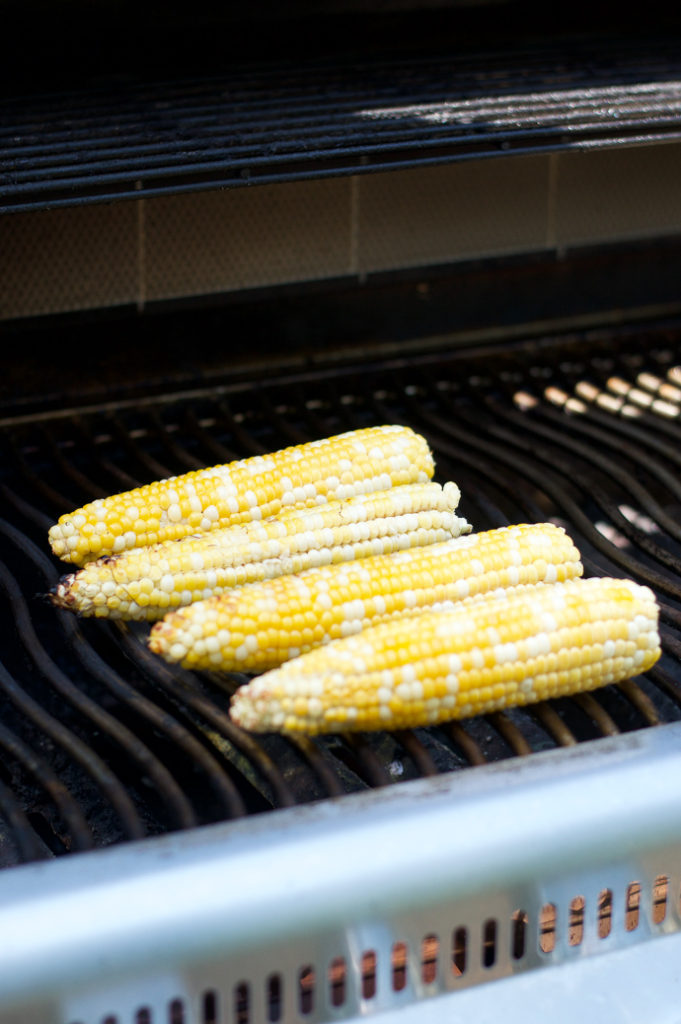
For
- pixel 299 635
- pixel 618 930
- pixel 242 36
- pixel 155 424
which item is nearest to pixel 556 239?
pixel 242 36

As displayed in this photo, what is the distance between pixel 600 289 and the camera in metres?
3.12

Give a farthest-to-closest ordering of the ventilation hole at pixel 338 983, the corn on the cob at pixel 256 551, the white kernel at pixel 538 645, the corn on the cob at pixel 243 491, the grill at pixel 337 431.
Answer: the corn on the cob at pixel 243 491 → the corn on the cob at pixel 256 551 → the white kernel at pixel 538 645 → the ventilation hole at pixel 338 983 → the grill at pixel 337 431

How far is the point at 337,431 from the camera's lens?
103 inches

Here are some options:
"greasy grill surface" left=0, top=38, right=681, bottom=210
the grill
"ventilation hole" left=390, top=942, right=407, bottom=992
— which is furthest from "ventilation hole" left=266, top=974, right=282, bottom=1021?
"greasy grill surface" left=0, top=38, right=681, bottom=210

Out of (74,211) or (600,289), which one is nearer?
(74,211)

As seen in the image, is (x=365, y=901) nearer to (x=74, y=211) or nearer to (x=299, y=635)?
(x=299, y=635)

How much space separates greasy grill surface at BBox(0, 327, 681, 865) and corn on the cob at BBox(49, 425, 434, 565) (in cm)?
13

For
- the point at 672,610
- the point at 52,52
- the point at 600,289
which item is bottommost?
the point at 672,610

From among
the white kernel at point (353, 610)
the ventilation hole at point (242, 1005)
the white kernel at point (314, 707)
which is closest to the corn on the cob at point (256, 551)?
the white kernel at point (353, 610)

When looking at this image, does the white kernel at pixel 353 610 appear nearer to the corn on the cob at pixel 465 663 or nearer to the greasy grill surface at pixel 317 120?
the corn on the cob at pixel 465 663

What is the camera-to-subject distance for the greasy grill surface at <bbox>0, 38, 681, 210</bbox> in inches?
77.9

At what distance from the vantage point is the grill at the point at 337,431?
134 cm

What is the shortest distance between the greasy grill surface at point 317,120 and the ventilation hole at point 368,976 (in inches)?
51.7

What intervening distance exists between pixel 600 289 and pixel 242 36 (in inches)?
47.9
